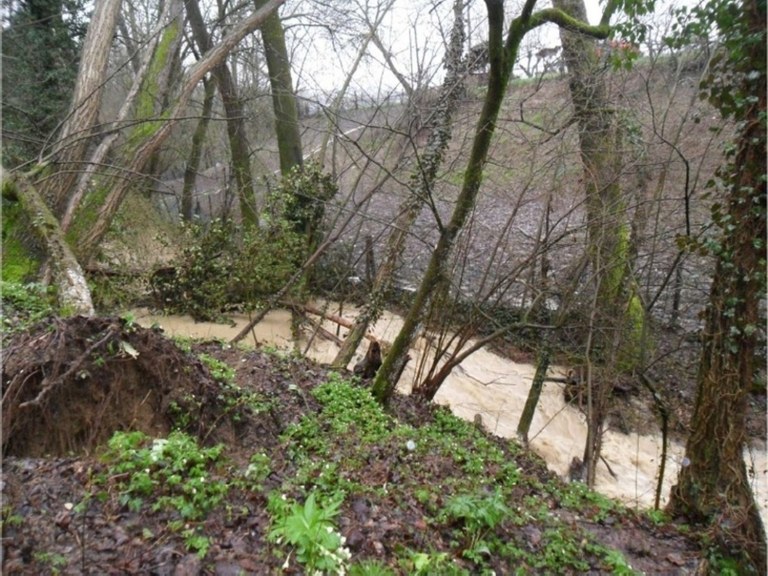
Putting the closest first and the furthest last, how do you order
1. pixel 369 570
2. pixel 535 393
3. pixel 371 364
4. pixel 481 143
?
pixel 369 570 → pixel 481 143 → pixel 371 364 → pixel 535 393

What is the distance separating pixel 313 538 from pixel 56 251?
4436 mm

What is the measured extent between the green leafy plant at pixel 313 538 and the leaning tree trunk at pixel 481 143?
271 cm

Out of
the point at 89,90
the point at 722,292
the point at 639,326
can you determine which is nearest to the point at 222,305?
the point at 89,90

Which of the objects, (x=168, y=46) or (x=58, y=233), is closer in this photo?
(x=58, y=233)

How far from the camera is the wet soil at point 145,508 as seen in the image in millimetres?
2268

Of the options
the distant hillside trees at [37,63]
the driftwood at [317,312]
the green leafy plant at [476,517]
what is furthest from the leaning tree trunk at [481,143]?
the distant hillside trees at [37,63]

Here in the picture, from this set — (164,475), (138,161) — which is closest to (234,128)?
(138,161)

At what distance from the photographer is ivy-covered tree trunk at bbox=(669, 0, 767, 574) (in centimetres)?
306

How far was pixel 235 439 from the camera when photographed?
12.3ft

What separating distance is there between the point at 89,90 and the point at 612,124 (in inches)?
275

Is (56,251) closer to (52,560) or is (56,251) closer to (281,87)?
(52,560)

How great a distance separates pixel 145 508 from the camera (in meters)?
2.51

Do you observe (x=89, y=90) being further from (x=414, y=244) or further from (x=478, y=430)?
(x=414, y=244)

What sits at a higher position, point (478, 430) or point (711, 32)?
point (711, 32)
